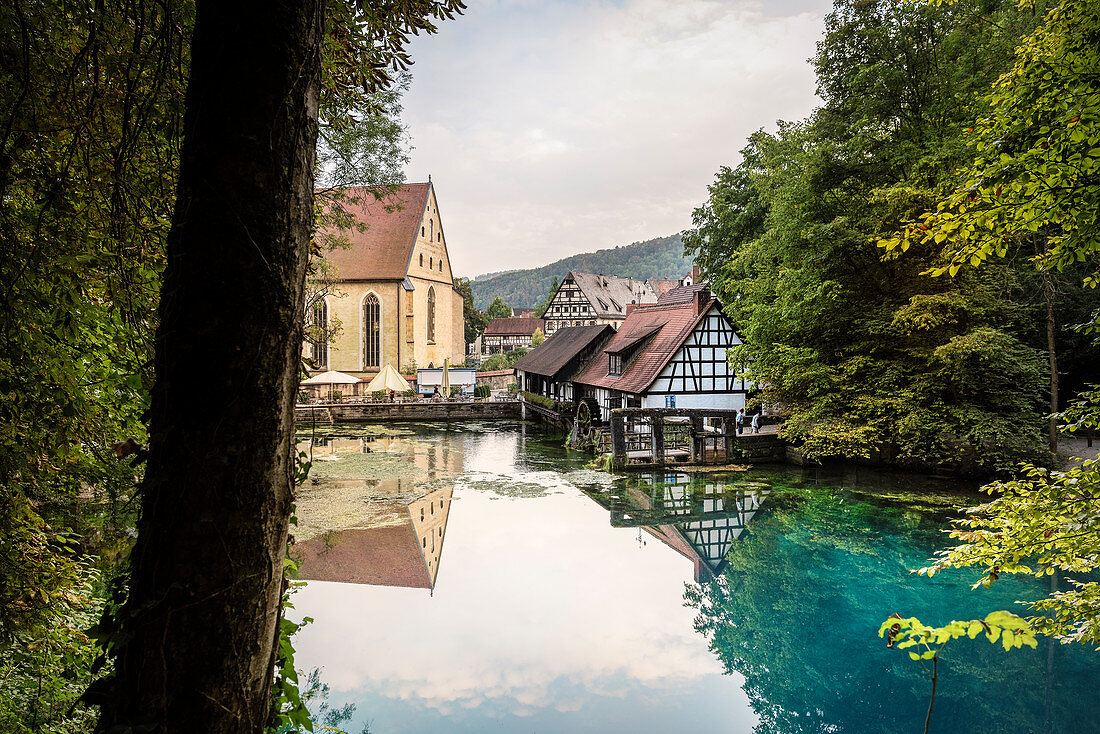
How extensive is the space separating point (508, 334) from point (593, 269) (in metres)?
88.3

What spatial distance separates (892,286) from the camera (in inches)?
550

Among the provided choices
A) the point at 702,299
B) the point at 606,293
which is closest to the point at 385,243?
the point at 702,299

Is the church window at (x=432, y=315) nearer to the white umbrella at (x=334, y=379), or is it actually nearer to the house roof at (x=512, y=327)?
the white umbrella at (x=334, y=379)

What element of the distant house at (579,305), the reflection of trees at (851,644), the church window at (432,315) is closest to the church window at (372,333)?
the church window at (432,315)

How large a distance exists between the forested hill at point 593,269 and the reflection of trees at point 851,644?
130m

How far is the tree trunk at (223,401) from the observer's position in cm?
120

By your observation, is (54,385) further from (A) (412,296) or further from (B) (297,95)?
(A) (412,296)

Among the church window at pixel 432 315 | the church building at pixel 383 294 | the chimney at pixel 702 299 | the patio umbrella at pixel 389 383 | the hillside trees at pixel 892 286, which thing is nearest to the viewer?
the hillside trees at pixel 892 286

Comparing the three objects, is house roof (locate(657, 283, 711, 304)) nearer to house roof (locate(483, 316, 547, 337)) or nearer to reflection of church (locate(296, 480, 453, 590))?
reflection of church (locate(296, 480, 453, 590))

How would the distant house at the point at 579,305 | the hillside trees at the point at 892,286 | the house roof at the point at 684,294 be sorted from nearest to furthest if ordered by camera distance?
the hillside trees at the point at 892,286
the house roof at the point at 684,294
the distant house at the point at 579,305

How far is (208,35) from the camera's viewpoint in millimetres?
1295

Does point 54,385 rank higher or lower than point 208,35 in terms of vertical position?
lower

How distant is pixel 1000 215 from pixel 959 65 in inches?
508

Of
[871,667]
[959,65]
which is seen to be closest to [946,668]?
[871,667]
